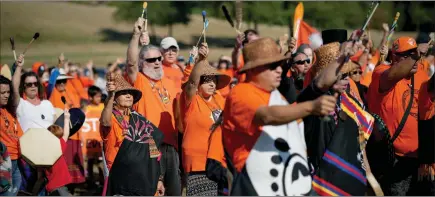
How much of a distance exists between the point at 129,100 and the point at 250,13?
4189 cm

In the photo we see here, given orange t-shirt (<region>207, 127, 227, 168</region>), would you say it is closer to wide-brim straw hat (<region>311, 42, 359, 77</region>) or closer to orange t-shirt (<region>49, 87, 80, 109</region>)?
wide-brim straw hat (<region>311, 42, 359, 77</region>)

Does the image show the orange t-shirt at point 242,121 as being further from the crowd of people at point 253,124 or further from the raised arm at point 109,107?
the raised arm at point 109,107

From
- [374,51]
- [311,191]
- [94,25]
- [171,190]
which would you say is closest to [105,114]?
[171,190]

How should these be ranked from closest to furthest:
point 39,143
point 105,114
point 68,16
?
point 105,114
point 39,143
point 68,16

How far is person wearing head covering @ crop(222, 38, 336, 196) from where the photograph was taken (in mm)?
6066

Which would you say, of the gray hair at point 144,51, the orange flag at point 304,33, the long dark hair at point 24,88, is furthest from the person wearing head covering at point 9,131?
the orange flag at point 304,33

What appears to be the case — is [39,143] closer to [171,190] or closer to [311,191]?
[171,190]

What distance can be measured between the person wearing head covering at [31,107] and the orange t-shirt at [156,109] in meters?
2.21

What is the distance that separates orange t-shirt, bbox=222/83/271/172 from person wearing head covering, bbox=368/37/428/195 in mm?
2966

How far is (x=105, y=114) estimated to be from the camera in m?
8.48

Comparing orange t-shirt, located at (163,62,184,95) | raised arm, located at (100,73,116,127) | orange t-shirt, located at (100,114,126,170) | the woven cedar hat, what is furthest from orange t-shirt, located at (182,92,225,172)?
orange t-shirt, located at (163,62,184,95)

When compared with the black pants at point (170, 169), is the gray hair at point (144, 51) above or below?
above

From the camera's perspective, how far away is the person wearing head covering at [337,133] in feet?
21.0

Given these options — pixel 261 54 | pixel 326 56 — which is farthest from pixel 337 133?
pixel 261 54
